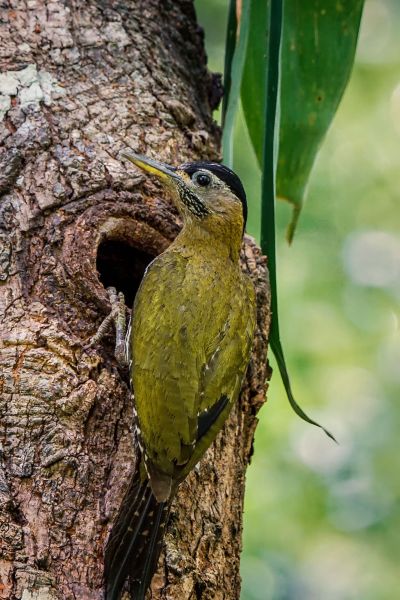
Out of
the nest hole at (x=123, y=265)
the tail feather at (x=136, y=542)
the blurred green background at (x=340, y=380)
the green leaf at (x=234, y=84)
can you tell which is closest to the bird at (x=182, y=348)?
the tail feather at (x=136, y=542)

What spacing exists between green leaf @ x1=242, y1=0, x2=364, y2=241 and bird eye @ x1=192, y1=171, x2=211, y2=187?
42cm

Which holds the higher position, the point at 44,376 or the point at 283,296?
the point at 44,376

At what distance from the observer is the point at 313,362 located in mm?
6941

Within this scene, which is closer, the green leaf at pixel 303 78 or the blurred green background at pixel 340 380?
the green leaf at pixel 303 78

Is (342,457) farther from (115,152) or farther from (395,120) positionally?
(115,152)

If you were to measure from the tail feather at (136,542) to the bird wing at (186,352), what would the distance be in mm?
127

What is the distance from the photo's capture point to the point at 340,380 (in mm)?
7008

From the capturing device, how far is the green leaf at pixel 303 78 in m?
4.46

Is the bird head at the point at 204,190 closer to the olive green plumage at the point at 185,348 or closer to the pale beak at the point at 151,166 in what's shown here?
the pale beak at the point at 151,166

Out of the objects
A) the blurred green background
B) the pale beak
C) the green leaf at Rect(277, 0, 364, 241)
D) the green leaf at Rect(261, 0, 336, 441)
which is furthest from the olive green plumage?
the blurred green background

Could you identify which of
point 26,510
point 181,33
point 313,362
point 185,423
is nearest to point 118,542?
point 26,510

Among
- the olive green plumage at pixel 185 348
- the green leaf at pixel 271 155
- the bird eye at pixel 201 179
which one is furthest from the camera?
the bird eye at pixel 201 179

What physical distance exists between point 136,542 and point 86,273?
100 cm

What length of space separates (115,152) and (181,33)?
1.04 metres
